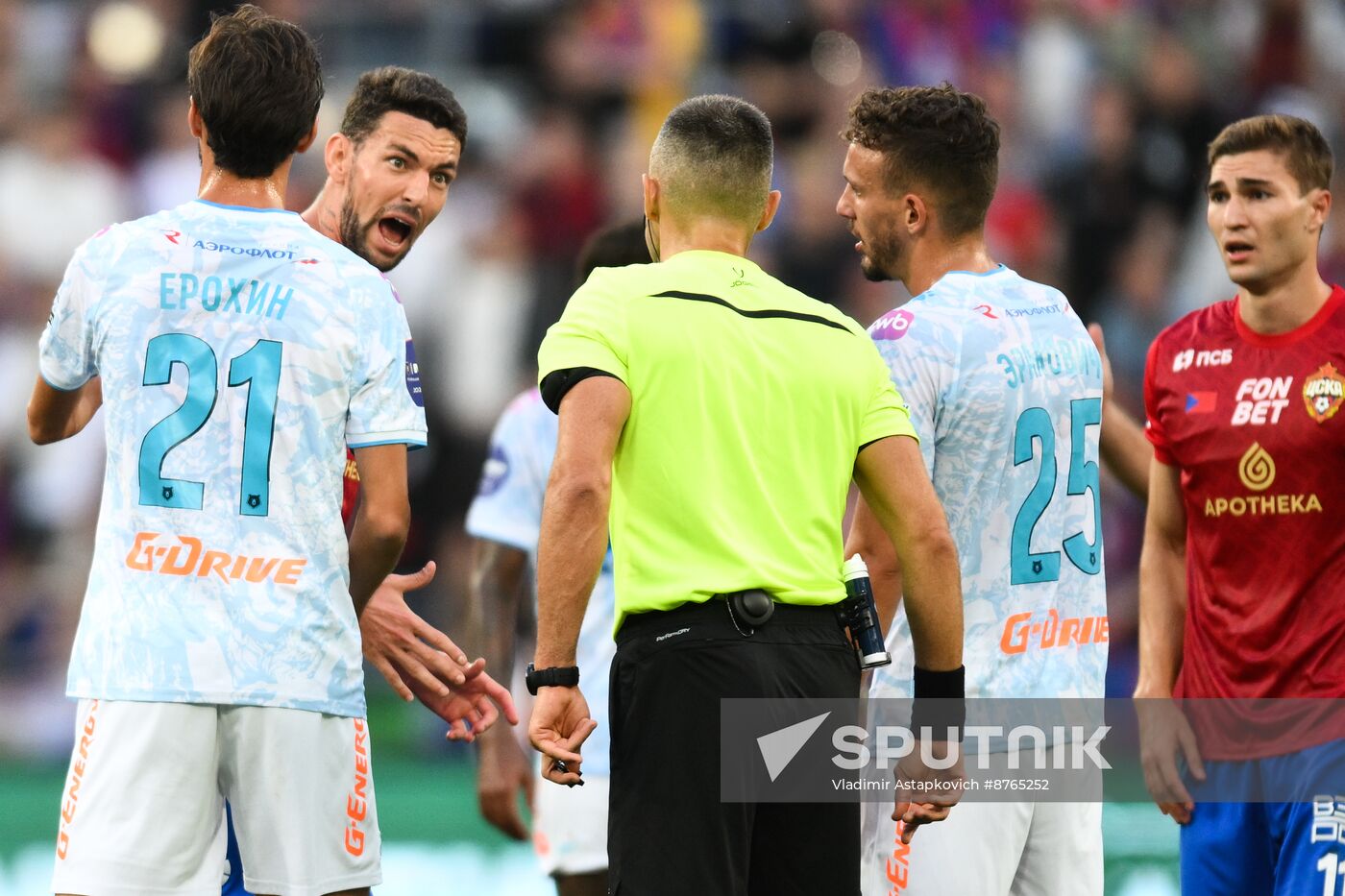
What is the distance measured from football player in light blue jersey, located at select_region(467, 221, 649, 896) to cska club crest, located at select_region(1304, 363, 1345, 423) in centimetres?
235

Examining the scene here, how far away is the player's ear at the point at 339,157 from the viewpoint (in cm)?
590

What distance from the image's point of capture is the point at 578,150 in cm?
1291

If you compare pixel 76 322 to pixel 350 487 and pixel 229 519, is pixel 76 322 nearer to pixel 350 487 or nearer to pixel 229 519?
pixel 229 519

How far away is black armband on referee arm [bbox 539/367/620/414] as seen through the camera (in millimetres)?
4328

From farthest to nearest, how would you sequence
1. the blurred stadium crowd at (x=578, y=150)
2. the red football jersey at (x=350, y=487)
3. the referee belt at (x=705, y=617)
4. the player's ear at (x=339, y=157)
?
the blurred stadium crowd at (x=578, y=150), the player's ear at (x=339, y=157), the red football jersey at (x=350, y=487), the referee belt at (x=705, y=617)

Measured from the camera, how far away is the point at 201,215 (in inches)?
179

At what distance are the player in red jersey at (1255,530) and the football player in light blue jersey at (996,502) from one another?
24.3 inches

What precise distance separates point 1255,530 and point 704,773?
2214 millimetres

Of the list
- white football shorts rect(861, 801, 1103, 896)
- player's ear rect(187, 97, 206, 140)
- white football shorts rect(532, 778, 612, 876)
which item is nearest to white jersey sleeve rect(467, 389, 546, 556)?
white football shorts rect(532, 778, 612, 876)

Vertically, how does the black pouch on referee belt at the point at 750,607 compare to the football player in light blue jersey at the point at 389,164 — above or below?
below

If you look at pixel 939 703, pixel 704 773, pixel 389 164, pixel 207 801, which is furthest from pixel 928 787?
pixel 389 164

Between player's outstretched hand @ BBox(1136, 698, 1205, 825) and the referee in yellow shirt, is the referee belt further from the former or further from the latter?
player's outstretched hand @ BBox(1136, 698, 1205, 825)

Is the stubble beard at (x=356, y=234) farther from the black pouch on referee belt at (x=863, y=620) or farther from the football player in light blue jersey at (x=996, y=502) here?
Answer: the black pouch on referee belt at (x=863, y=620)

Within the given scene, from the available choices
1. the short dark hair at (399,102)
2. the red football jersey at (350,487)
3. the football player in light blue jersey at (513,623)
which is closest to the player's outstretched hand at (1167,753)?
the football player in light blue jersey at (513,623)
